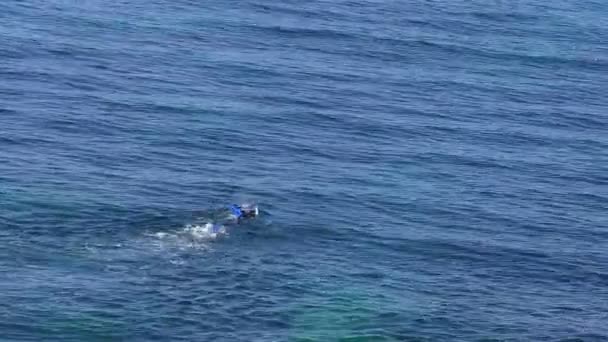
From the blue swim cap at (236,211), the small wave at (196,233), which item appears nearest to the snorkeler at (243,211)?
the blue swim cap at (236,211)

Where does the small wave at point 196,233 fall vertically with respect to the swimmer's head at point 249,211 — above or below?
below

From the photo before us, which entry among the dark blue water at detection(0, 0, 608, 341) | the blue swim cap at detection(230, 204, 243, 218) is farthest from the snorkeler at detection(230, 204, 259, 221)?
the dark blue water at detection(0, 0, 608, 341)

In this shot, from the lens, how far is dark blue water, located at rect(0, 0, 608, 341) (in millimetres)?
116812

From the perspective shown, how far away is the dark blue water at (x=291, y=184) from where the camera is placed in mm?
116812

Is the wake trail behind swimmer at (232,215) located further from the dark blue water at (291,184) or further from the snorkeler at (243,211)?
the dark blue water at (291,184)

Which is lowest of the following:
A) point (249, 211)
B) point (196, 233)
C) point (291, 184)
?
point (196, 233)

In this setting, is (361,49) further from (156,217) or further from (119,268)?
(119,268)

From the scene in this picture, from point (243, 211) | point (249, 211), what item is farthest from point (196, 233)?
point (249, 211)

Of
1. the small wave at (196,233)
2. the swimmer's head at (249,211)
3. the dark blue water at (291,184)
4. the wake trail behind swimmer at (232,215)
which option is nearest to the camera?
the dark blue water at (291,184)

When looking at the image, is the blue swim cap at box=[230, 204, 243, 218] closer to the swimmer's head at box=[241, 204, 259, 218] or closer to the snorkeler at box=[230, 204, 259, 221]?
the snorkeler at box=[230, 204, 259, 221]

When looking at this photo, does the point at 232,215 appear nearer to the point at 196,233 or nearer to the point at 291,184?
the point at 196,233

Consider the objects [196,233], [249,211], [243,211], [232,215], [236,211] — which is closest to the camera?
[196,233]

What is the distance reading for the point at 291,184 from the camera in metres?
144

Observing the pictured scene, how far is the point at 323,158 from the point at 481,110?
30.0 meters
